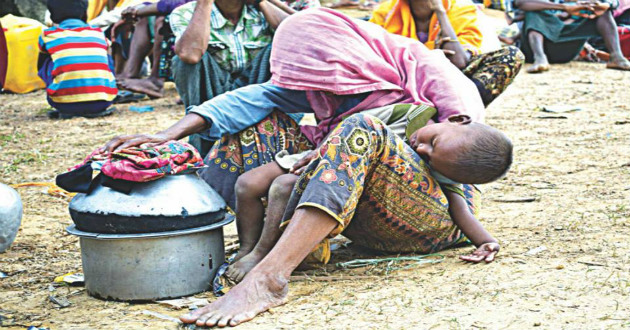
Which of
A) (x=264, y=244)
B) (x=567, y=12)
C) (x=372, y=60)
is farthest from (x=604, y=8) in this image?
(x=264, y=244)

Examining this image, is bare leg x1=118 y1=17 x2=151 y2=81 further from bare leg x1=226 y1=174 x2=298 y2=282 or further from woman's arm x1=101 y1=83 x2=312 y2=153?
bare leg x1=226 y1=174 x2=298 y2=282

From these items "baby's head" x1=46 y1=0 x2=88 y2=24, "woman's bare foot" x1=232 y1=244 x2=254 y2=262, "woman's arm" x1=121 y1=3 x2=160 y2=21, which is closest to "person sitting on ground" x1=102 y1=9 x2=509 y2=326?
"woman's bare foot" x1=232 y1=244 x2=254 y2=262

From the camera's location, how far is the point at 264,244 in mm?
2816

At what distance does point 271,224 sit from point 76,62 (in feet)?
15.1

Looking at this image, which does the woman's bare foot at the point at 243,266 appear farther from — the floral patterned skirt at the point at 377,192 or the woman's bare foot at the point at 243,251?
the floral patterned skirt at the point at 377,192

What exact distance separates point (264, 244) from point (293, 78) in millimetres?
809

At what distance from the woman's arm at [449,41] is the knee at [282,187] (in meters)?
2.07

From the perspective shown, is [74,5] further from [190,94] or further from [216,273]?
[216,273]

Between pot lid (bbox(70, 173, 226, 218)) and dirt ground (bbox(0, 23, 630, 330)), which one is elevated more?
pot lid (bbox(70, 173, 226, 218))

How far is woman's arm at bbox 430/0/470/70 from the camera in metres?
4.64

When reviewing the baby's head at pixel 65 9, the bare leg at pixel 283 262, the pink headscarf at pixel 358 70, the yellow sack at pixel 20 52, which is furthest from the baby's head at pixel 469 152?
the yellow sack at pixel 20 52

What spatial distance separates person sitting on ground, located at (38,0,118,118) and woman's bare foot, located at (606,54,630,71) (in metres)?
5.66

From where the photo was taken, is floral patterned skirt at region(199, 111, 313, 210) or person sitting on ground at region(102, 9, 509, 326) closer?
person sitting on ground at region(102, 9, 509, 326)

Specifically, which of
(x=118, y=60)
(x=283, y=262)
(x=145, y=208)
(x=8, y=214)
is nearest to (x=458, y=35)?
(x=283, y=262)
